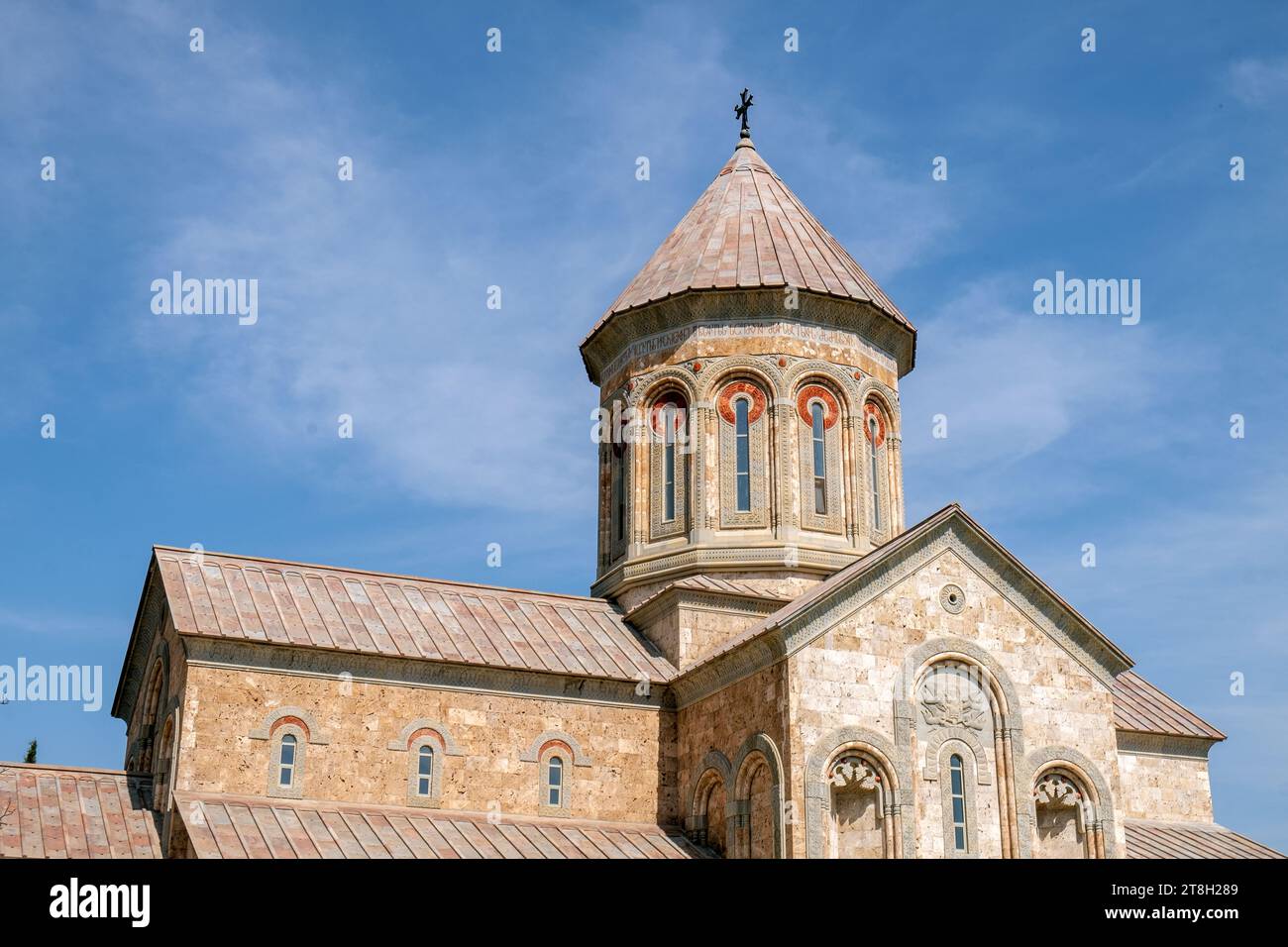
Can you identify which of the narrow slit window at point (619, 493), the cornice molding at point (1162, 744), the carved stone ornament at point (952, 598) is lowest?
the cornice molding at point (1162, 744)

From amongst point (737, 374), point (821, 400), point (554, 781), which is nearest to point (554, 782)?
point (554, 781)

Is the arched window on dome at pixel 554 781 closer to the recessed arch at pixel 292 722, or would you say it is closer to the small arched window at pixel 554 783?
the small arched window at pixel 554 783

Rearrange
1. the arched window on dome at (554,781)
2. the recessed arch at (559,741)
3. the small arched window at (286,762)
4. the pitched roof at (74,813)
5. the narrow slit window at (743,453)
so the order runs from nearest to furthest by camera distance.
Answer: the pitched roof at (74,813) < the small arched window at (286,762) < the arched window on dome at (554,781) < the recessed arch at (559,741) < the narrow slit window at (743,453)

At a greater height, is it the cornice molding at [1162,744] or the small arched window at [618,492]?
the small arched window at [618,492]

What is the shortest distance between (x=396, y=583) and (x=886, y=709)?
8214mm

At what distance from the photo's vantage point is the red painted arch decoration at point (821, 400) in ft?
82.2

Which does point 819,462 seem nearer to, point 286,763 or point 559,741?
point 559,741

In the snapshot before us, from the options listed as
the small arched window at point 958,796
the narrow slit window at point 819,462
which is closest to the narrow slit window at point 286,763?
the small arched window at point 958,796

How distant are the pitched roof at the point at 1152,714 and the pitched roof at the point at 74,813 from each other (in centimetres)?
1488

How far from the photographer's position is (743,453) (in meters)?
24.8

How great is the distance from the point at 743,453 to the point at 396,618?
6.65 m
